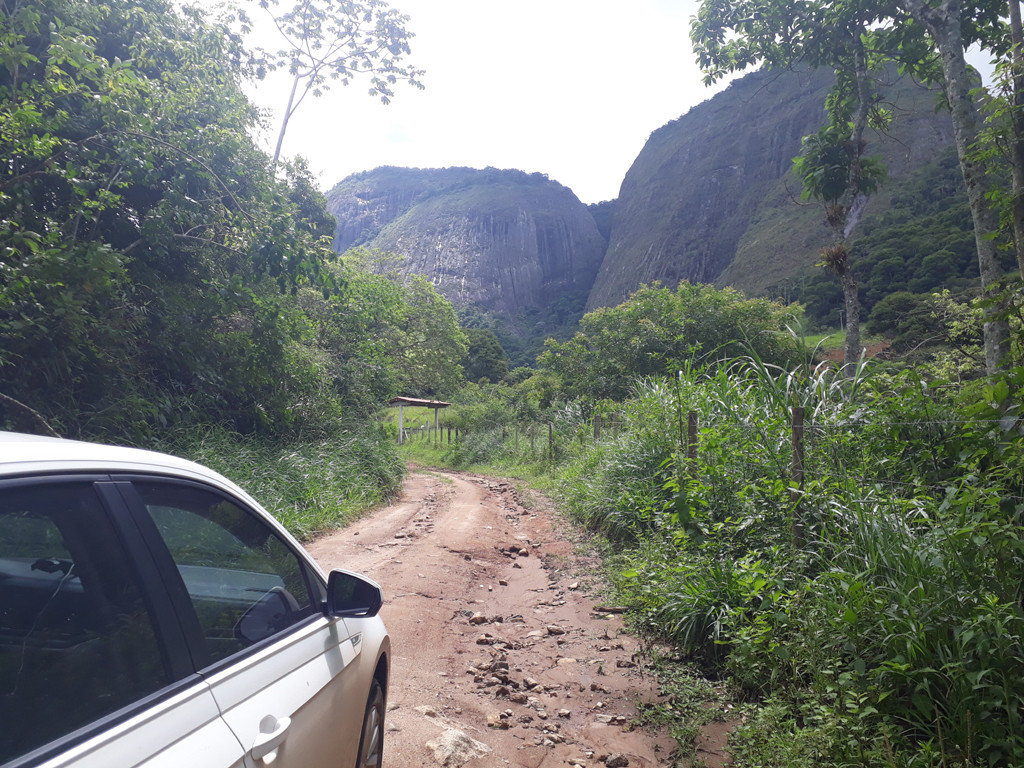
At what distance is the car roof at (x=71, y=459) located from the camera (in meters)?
1.11

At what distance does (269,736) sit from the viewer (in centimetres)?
146

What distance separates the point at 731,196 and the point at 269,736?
3593 inches

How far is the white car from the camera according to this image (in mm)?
1104

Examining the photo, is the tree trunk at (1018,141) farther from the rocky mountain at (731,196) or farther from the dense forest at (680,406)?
the rocky mountain at (731,196)

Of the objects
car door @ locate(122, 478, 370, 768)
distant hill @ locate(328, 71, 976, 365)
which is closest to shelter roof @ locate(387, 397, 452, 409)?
distant hill @ locate(328, 71, 976, 365)

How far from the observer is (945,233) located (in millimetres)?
29344

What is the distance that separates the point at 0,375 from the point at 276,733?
726cm

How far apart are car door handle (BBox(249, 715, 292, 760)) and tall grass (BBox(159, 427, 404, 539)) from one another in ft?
22.6

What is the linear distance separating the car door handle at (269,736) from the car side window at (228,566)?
192mm

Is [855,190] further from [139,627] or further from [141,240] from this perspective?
[139,627]

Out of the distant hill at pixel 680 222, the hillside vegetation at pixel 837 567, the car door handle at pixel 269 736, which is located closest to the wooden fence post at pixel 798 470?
the hillside vegetation at pixel 837 567

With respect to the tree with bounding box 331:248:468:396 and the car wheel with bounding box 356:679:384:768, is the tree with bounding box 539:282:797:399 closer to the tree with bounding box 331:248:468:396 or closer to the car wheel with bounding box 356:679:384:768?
the tree with bounding box 331:248:468:396

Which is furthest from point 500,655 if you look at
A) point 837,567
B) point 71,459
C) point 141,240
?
point 141,240

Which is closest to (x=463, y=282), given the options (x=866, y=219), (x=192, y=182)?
(x=866, y=219)
